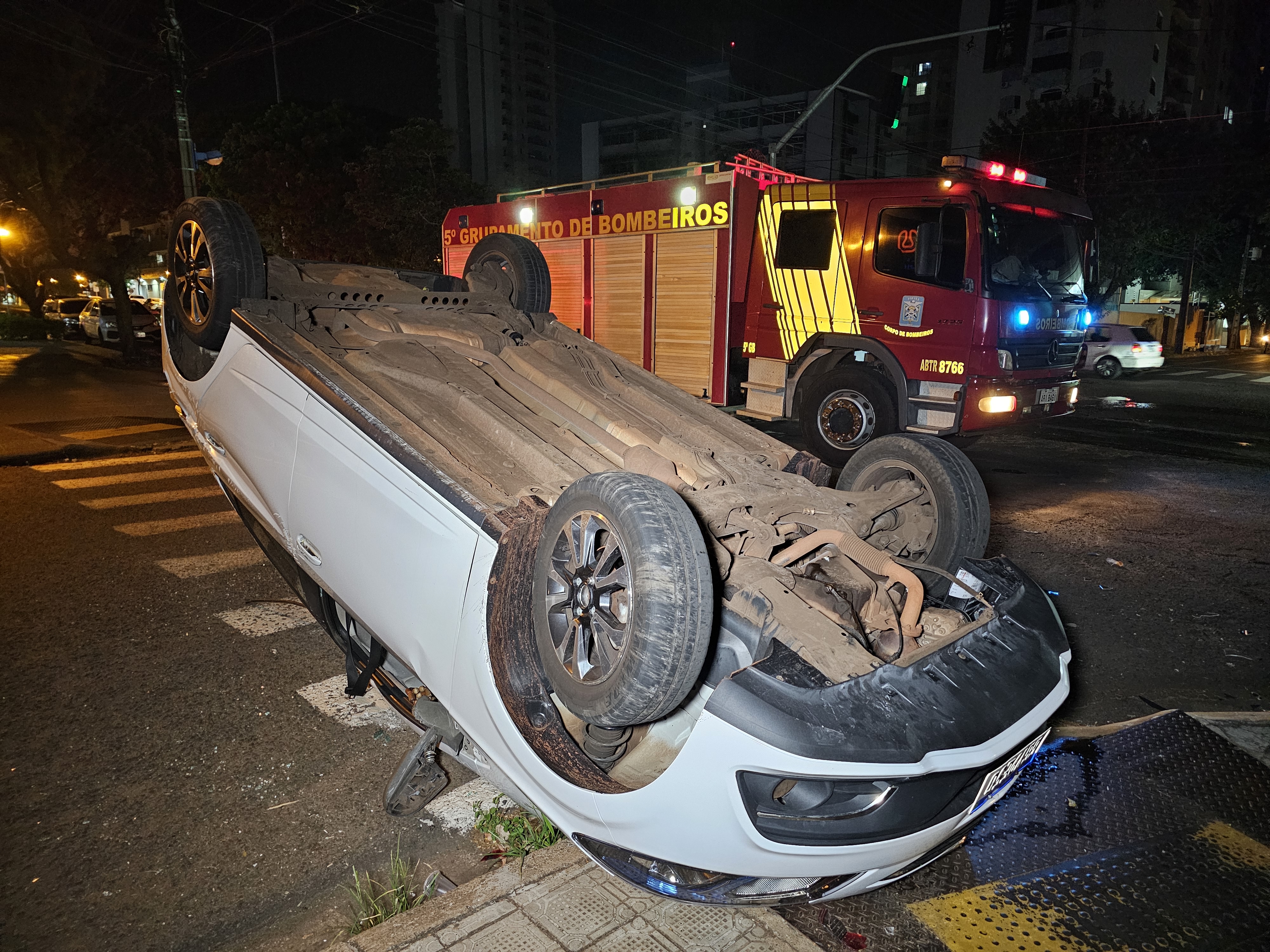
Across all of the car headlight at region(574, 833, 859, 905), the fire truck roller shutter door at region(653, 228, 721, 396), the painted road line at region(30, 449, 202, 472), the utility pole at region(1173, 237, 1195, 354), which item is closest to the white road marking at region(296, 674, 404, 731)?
the car headlight at region(574, 833, 859, 905)

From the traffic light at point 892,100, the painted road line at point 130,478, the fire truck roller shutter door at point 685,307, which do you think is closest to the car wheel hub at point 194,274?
the painted road line at point 130,478

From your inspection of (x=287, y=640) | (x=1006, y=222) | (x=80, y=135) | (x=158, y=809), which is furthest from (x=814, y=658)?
(x=80, y=135)

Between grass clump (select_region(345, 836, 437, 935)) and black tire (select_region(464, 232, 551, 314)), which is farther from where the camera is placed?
black tire (select_region(464, 232, 551, 314))

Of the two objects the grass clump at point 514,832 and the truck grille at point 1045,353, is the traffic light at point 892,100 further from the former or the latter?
the grass clump at point 514,832

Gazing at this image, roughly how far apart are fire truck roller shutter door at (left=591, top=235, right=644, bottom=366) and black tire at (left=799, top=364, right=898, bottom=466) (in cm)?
262

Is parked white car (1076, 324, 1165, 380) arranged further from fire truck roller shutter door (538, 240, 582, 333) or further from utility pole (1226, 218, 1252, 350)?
utility pole (1226, 218, 1252, 350)

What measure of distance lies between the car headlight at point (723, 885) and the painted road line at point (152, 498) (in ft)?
19.2

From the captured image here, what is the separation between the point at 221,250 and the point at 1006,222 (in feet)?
22.5

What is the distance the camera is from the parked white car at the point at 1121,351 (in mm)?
18906

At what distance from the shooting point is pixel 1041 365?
783cm

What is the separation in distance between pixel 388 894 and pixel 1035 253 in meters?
8.01

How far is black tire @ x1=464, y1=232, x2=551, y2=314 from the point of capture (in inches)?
199

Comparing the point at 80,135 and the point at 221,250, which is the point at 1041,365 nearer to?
the point at 221,250

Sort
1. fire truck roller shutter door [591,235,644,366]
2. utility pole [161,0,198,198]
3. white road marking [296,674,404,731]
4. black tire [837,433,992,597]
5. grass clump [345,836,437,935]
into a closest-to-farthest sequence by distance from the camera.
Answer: grass clump [345,836,437,935], black tire [837,433,992,597], white road marking [296,674,404,731], fire truck roller shutter door [591,235,644,366], utility pole [161,0,198,198]
